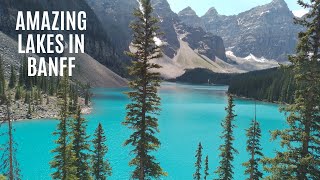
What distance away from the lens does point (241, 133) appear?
96.7 meters

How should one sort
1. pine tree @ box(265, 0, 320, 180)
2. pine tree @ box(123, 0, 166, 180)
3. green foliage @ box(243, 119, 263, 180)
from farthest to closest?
green foliage @ box(243, 119, 263, 180)
pine tree @ box(123, 0, 166, 180)
pine tree @ box(265, 0, 320, 180)

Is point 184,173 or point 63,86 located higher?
point 63,86

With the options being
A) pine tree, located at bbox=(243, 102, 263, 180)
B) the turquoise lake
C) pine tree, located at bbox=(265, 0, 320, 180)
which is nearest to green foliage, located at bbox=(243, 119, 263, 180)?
pine tree, located at bbox=(243, 102, 263, 180)

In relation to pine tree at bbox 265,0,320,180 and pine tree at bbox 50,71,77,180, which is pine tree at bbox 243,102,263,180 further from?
pine tree at bbox 50,71,77,180

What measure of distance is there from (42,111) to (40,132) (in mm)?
27357

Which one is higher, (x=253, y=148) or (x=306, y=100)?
(x=306, y=100)

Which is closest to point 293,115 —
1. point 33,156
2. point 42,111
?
point 33,156

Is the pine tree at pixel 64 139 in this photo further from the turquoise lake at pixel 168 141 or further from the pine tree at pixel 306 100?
the turquoise lake at pixel 168 141

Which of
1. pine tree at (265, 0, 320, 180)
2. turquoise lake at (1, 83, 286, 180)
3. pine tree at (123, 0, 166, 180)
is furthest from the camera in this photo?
turquoise lake at (1, 83, 286, 180)

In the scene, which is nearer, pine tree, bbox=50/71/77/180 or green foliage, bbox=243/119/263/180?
pine tree, bbox=50/71/77/180

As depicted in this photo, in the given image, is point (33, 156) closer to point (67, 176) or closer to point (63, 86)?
point (67, 176)

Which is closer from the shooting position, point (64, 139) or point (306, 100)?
point (306, 100)

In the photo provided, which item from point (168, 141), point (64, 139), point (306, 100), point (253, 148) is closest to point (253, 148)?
point (253, 148)

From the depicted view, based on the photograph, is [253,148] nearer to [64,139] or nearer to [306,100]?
[306,100]
